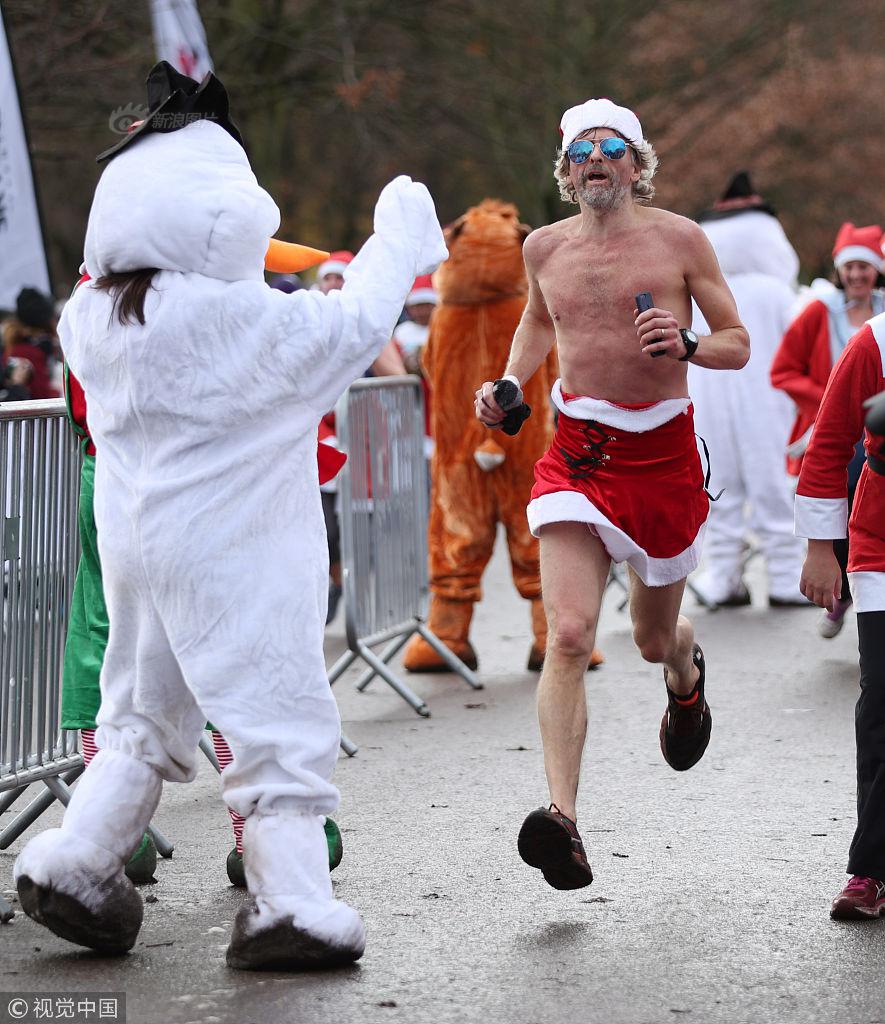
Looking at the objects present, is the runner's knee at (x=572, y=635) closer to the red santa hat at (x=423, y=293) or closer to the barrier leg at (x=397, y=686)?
the barrier leg at (x=397, y=686)

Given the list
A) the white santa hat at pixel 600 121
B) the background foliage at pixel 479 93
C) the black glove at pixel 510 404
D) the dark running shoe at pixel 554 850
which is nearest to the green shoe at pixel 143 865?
the dark running shoe at pixel 554 850

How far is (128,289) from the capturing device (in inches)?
171

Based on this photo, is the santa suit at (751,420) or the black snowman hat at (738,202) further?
the black snowman hat at (738,202)

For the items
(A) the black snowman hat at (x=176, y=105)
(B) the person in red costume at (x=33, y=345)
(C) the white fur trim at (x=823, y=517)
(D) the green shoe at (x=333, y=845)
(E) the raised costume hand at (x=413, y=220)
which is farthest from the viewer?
(B) the person in red costume at (x=33, y=345)

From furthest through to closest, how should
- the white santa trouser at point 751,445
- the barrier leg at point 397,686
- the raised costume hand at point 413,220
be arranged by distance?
the white santa trouser at point 751,445 → the barrier leg at point 397,686 → the raised costume hand at point 413,220

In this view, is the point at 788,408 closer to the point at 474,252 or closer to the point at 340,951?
the point at 474,252

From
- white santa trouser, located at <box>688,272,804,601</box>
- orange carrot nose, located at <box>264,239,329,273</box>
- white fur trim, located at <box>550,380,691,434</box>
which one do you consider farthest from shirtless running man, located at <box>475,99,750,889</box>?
white santa trouser, located at <box>688,272,804,601</box>

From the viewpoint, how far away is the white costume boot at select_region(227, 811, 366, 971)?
14.1ft

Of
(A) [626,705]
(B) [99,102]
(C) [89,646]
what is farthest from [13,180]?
(B) [99,102]

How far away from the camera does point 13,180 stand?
948cm

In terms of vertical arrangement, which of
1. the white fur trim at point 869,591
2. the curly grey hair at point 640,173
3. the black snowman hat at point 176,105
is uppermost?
the black snowman hat at point 176,105

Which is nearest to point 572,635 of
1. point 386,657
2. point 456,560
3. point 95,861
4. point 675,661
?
point 675,661

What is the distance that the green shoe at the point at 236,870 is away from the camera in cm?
518

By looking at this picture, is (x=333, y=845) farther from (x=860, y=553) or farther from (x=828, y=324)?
(x=828, y=324)
